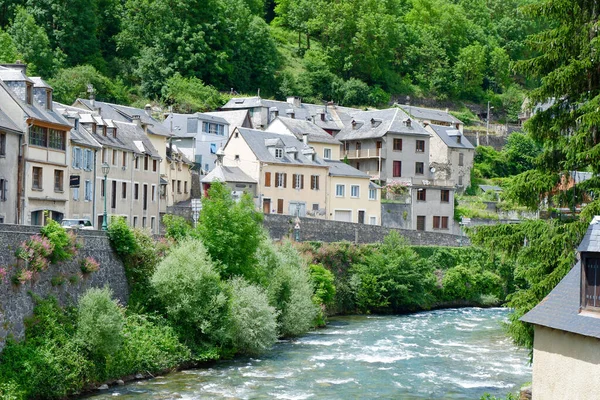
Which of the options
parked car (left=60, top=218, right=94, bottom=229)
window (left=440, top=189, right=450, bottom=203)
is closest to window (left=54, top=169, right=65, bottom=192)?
parked car (left=60, top=218, right=94, bottom=229)

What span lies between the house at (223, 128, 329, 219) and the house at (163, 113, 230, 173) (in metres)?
5.04

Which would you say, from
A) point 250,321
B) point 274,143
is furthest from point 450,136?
point 250,321

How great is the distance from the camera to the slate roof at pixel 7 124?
39.6 metres

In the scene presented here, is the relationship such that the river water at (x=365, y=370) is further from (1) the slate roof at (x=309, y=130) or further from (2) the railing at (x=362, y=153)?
(2) the railing at (x=362, y=153)

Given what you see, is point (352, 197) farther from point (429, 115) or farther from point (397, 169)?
point (429, 115)

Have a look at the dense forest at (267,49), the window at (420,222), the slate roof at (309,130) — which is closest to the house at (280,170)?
the slate roof at (309,130)

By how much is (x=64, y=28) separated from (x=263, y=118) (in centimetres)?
2427

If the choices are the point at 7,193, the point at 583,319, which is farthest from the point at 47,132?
the point at 583,319

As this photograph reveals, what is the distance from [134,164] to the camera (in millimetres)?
55625

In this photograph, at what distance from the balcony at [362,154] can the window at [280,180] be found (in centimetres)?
1391

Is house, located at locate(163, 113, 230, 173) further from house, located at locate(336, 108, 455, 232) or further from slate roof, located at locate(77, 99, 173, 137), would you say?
house, located at locate(336, 108, 455, 232)

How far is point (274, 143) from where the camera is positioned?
70000 mm

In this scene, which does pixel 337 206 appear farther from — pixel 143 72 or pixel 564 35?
pixel 564 35

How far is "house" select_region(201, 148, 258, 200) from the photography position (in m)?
65.1
